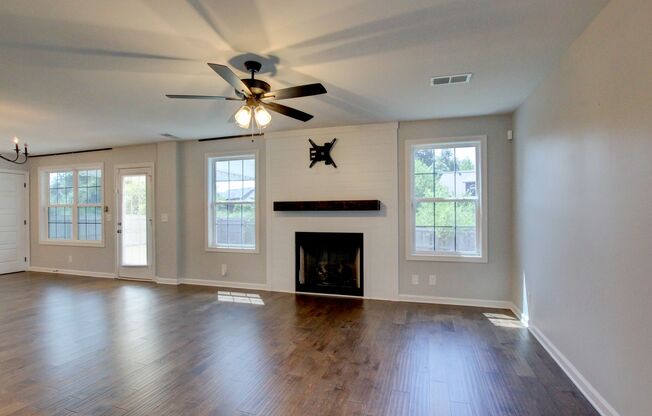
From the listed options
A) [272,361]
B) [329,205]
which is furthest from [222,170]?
[272,361]

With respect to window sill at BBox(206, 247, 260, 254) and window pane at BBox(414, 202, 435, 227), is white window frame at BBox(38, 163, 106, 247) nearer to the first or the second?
window sill at BBox(206, 247, 260, 254)

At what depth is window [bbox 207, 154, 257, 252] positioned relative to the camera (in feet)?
18.0

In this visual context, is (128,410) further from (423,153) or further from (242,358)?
(423,153)

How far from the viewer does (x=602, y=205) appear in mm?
2096

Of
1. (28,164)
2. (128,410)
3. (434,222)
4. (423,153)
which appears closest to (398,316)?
(434,222)

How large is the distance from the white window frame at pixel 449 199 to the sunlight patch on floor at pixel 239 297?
2228mm

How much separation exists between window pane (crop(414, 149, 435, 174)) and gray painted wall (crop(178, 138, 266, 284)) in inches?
94.3

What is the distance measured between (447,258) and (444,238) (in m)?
0.28

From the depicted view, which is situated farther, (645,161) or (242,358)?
(242,358)

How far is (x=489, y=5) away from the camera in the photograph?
6.60 feet

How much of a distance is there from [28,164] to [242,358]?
301 inches

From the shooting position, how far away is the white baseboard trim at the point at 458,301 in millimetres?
4293

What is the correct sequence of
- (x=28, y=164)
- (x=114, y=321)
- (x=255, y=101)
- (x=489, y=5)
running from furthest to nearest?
1. (x=28, y=164)
2. (x=114, y=321)
3. (x=255, y=101)
4. (x=489, y=5)

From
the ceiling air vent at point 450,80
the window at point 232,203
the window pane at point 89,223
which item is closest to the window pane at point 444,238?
the ceiling air vent at point 450,80
